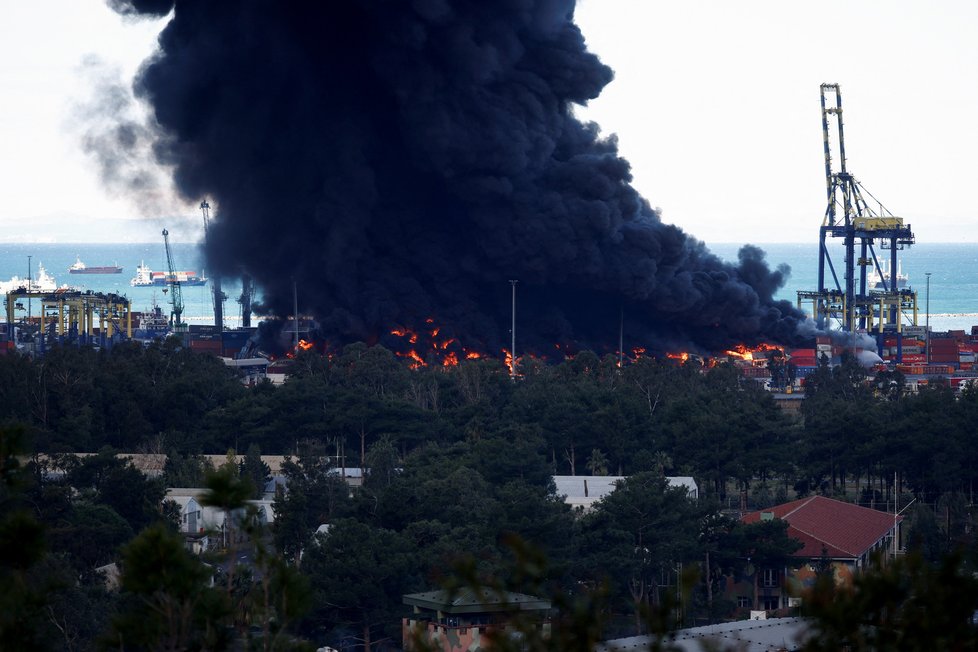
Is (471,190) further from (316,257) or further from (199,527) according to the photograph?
(199,527)

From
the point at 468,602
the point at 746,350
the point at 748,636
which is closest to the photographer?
the point at 748,636

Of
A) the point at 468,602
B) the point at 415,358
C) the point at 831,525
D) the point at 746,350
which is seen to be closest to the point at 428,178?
the point at 415,358

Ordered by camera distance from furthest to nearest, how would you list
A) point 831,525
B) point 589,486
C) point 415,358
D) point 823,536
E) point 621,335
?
point 621,335 → point 415,358 → point 589,486 → point 831,525 → point 823,536

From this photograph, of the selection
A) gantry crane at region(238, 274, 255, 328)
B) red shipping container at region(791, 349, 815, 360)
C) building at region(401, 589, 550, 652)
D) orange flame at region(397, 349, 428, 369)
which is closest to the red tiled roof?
building at region(401, 589, 550, 652)

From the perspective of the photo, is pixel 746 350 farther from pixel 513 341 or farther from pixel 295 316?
pixel 295 316

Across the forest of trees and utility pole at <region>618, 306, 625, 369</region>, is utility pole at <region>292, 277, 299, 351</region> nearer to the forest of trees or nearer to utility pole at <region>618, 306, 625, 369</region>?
the forest of trees
